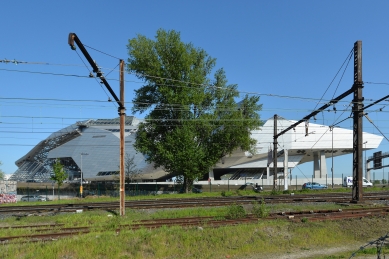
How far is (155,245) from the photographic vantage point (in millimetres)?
11695

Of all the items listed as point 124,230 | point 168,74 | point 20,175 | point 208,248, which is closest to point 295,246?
point 208,248

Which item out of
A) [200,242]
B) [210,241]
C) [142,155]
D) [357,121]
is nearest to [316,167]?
[142,155]

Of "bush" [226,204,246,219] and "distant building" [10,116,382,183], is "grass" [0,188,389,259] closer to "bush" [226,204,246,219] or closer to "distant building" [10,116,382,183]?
"bush" [226,204,246,219]

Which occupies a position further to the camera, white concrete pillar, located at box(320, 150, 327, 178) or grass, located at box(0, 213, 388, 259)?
white concrete pillar, located at box(320, 150, 327, 178)

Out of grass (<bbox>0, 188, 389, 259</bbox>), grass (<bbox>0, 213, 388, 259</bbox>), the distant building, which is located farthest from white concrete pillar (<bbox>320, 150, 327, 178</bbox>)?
grass (<bbox>0, 213, 388, 259</bbox>)

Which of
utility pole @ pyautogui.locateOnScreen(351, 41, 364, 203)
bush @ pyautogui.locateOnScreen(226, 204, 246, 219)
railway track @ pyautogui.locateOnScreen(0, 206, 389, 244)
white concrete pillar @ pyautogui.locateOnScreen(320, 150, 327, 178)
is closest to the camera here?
railway track @ pyautogui.locateOnScreen(0, 206, 389, 244)

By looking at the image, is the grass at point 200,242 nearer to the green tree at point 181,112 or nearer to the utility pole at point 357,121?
the utility pole at point 357,121

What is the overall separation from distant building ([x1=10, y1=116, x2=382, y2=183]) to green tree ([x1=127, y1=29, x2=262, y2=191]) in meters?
29.1

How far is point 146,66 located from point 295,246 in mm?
31288

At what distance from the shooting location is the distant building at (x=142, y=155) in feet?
242

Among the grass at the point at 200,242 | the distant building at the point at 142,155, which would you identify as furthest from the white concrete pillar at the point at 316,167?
the grass at the point at 200,242

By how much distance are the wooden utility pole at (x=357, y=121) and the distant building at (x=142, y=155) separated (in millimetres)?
45525

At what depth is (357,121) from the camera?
929 inches

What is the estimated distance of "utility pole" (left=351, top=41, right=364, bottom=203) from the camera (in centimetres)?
2309
